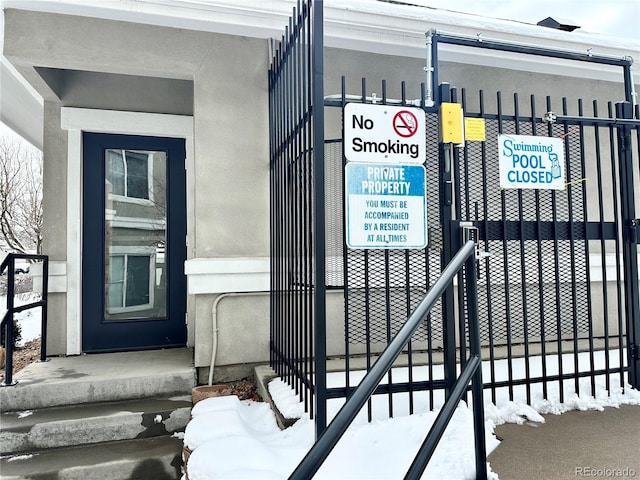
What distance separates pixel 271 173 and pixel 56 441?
240cm

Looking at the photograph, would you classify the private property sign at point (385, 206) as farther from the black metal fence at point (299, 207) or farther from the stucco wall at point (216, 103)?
the stucco wall at point (216, 103)

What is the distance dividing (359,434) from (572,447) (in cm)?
104

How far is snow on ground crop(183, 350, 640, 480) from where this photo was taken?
1.85 metres

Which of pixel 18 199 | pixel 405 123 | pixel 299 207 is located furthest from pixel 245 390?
pixel 18 199

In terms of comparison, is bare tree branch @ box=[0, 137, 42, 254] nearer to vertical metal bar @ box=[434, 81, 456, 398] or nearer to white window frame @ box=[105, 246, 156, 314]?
white window frame @ box=[105, 246, 156, 314]

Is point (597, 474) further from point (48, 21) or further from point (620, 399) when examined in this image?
point (48, 21)

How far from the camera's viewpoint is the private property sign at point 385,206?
2.20 m

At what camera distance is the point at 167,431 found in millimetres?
2902

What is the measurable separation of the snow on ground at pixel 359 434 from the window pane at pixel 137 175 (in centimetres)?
236

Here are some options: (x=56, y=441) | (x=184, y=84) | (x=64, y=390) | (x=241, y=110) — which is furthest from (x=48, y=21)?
(x=56, y=441)

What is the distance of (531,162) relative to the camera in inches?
103

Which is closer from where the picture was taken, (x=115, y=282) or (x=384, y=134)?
(x=384, y=134)

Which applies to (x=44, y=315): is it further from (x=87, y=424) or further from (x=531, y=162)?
(x=531, y=162)

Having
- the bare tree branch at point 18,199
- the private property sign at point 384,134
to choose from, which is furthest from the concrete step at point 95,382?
the bare tree branch at point 18,199
